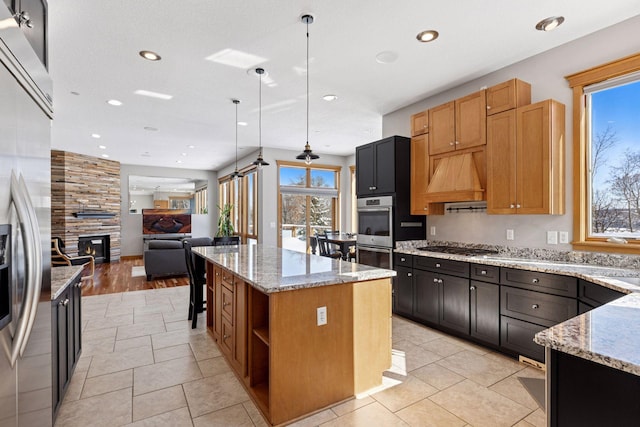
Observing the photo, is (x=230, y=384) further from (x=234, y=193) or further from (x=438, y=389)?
(x=234, y=193)

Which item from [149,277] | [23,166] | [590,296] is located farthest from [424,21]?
[149,277]

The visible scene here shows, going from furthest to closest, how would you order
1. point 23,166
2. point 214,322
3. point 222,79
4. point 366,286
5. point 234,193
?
point 234,193, point 222,79, point 214,322, point 366,286, point 23,166

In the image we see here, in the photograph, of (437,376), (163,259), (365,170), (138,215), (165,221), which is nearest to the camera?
(437,376)

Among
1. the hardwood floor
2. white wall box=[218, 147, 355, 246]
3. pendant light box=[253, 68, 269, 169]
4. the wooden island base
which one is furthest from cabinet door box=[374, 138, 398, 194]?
the hardwood floor

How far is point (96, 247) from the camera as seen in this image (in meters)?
8.76

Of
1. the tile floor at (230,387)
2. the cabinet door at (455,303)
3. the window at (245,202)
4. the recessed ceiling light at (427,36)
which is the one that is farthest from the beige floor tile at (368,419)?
the window at (245,202)

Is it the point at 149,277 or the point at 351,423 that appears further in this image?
the point at 149,277

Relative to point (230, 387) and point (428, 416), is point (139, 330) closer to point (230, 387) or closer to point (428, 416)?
point (230, 387)

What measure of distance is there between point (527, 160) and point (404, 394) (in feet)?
7.77

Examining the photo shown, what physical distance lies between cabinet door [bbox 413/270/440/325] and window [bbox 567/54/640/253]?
53.5 inches

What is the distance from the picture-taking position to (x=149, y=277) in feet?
21.7

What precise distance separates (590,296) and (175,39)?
3937 mm

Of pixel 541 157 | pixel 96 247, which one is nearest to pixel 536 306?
pixel 541 157

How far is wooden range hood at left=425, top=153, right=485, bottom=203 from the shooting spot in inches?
138
